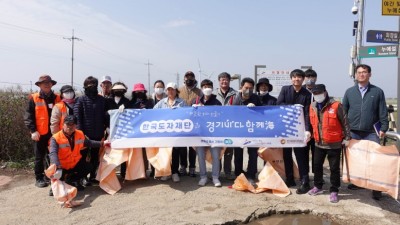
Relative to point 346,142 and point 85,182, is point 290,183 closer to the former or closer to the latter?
point 346,142

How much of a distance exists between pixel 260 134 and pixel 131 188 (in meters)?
2.28

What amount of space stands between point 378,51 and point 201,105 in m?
3.89

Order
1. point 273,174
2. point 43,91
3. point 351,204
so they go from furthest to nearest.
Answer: point 43,91 < point 273,174 < point 351,204

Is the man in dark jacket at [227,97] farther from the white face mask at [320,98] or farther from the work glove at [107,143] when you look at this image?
the work glove at [107,143]

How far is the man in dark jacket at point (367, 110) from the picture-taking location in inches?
195

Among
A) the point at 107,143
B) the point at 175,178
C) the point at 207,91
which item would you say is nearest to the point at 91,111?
the point at 107,143

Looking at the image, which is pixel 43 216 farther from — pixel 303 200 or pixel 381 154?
pixel 381 154

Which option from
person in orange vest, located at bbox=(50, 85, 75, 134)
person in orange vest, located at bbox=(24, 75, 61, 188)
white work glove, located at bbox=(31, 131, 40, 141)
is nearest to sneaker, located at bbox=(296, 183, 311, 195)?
person in orange vest, located at bbox=(50, 85, 75, 134)

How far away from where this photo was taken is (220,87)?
5969 millimetres

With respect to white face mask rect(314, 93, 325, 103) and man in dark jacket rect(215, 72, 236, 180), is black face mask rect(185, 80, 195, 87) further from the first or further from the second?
white face mask rect(314, 93, 325, 103)

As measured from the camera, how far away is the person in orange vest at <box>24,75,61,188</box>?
18.2 ft

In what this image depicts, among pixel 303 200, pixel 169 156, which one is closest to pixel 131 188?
pixel 169 156

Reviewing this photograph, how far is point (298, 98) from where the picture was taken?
5.36m

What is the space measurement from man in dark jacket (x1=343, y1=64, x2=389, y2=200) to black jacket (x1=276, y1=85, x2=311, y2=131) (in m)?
0.66
